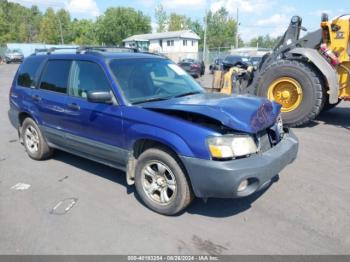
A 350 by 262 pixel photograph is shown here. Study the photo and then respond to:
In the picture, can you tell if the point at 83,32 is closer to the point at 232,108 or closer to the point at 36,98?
the point at 36,98

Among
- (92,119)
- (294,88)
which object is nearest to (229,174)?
(92,119)

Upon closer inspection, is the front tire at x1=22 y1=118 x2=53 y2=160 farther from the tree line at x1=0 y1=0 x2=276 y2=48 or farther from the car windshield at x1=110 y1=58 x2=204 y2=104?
the tree line at x1=0 y1=0 x2=276 y2=48

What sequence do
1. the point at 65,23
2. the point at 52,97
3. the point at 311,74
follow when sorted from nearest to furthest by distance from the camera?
the point at 52,97 < the point at 311,74 < the point at 65,23

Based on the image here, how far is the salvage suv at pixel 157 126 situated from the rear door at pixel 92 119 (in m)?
0.01

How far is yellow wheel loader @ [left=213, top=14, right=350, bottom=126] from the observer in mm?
7184

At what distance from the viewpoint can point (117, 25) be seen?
70812 mm

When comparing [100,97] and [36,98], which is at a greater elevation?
[100,97]

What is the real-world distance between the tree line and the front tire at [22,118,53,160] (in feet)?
224

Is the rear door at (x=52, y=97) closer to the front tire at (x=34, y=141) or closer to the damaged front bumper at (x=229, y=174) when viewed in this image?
the front tire at (x=34, y=141)

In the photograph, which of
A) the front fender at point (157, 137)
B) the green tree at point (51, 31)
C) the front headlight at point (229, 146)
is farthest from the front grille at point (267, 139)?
the green tree at point (51, 31)

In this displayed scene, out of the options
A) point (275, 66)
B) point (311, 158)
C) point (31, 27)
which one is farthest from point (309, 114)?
point (31, 27)

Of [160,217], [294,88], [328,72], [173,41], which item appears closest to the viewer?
[160,217]

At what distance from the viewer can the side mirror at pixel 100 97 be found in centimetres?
393

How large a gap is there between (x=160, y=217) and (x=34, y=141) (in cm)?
308
